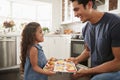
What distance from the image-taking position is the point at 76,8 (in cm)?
127

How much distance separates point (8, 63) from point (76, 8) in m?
2.05

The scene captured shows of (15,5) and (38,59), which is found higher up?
(15,5)

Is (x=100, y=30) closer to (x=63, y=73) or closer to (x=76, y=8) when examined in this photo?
(x=76, y=8)

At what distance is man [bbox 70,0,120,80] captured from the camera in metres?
1.14

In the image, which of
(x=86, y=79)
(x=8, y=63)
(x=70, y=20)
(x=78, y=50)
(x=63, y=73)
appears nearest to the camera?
(x=63, y=73)

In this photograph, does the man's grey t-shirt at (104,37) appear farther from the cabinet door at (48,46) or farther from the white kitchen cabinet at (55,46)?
the cabinet door at (48,46)

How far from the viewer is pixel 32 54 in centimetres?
144

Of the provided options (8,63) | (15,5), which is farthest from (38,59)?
(15,5)

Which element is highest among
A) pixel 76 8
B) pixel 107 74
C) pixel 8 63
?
pixel 76 8

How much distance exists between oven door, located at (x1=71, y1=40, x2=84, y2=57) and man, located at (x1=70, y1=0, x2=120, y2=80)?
83.6 inches

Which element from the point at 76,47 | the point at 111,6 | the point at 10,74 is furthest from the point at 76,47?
the point at 10,74

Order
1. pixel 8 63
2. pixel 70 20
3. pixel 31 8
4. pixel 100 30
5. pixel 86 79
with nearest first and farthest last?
1. pixel 100 30
2. pixel 86 79
3. pixel 8 63
4. pixel 70 20
5. pixel 31 8

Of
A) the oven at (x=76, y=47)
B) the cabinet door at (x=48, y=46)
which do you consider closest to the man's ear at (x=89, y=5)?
the oven at (x=76, y=47)

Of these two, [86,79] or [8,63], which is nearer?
[86,79]
